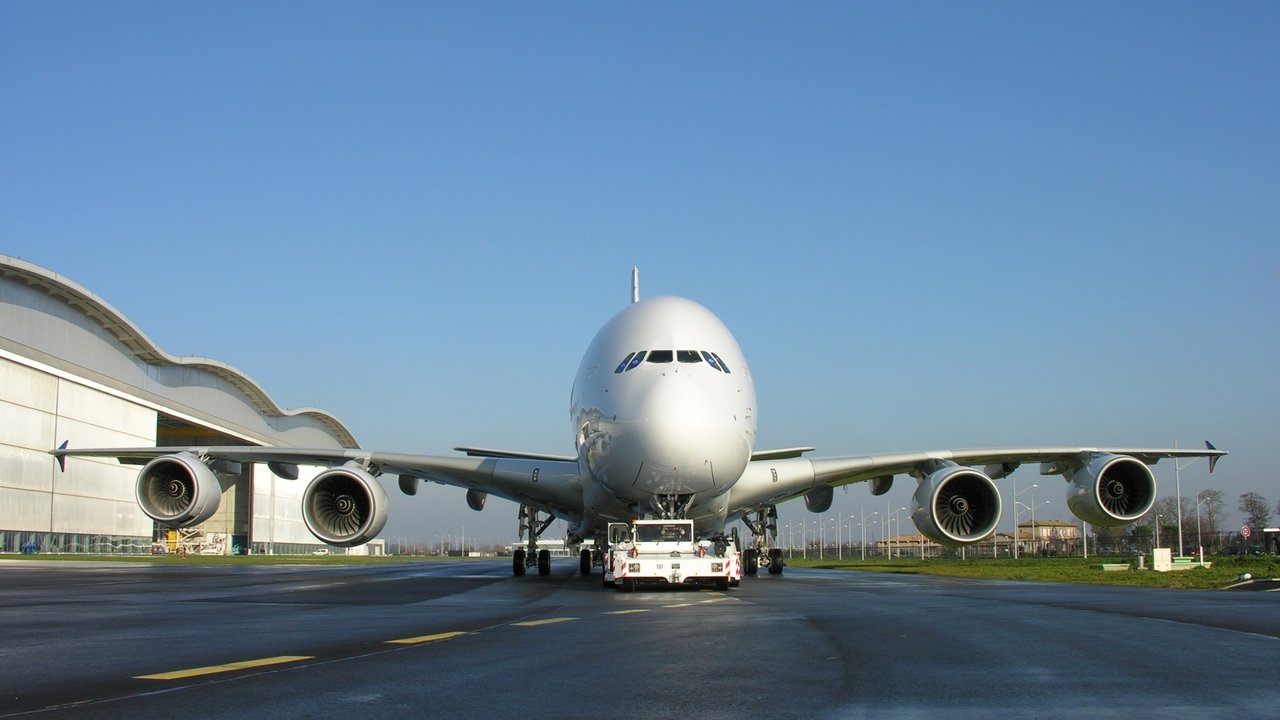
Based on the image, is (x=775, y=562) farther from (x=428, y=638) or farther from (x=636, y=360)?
(x=428, y=638)

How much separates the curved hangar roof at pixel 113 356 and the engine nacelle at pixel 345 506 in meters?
32.9

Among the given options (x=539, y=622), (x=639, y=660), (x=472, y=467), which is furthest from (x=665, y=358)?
(x=639, y=660)

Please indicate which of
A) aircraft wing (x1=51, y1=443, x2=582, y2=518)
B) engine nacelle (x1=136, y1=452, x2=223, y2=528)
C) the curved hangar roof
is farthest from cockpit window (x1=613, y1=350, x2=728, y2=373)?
Result: the curved hangar roof

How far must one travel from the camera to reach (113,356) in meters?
59.2

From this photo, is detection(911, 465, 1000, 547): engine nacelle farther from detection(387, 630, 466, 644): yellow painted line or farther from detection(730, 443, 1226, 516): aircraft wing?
detection(387, 630, 466, 644): yellow painted line

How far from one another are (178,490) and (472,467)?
6.44 meters

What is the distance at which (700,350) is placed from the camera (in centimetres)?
1958

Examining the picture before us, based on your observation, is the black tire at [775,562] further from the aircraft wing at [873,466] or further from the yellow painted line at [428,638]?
the yellow painted line at [428,638]

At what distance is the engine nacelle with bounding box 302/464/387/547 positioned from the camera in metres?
22.6

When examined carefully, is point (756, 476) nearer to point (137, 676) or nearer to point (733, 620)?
point (733, 620)

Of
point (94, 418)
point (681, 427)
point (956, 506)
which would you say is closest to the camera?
point (681, 427)

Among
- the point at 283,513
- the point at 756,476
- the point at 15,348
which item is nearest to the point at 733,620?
the point at 756,476

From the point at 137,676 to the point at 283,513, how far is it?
79.7 m

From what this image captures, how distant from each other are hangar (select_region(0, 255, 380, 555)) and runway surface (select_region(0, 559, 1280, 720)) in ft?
102
